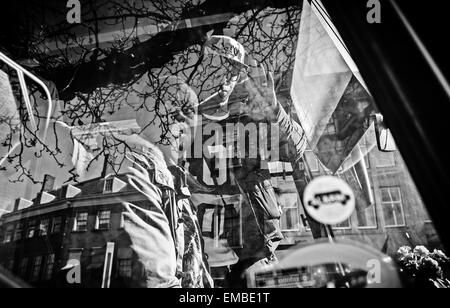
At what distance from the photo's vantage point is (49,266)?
5.87 ft

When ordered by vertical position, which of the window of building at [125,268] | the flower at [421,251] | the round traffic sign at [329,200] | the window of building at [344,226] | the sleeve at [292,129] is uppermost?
the sleeve at [292,129]

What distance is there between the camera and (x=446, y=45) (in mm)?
323

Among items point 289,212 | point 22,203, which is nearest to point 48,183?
point 22,203

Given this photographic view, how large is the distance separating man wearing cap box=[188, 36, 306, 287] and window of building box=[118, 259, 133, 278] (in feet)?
1.50

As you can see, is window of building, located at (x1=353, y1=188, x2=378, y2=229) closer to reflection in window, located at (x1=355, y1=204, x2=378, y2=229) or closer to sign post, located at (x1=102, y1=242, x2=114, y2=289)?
reflection in window, located at (x1=355, y1=204, x2=378, y2=229)

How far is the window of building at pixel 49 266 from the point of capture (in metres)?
1.73

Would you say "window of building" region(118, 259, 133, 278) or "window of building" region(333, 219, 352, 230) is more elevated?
"window of building" region(333, 219, 352, 230)

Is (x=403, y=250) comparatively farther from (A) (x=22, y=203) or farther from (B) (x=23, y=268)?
(A) (x=22, y=203)

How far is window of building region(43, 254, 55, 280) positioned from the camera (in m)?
1.73

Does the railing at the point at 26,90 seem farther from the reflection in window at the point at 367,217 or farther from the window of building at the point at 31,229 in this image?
the reflection in window at the point at 367,217

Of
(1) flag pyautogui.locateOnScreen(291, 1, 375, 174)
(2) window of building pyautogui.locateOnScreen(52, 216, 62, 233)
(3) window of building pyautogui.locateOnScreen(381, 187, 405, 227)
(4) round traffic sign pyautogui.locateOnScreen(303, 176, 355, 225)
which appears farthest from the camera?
(2) window of building pyautogui.locateOnScreen(52, 216, 62, 233)

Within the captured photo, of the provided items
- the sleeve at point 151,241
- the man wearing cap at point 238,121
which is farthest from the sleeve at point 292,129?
the sleeve at point 151,241

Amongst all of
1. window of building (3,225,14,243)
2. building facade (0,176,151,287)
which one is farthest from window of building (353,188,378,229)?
window of building (3,225,14,243)

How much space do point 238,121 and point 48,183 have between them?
1.29m
